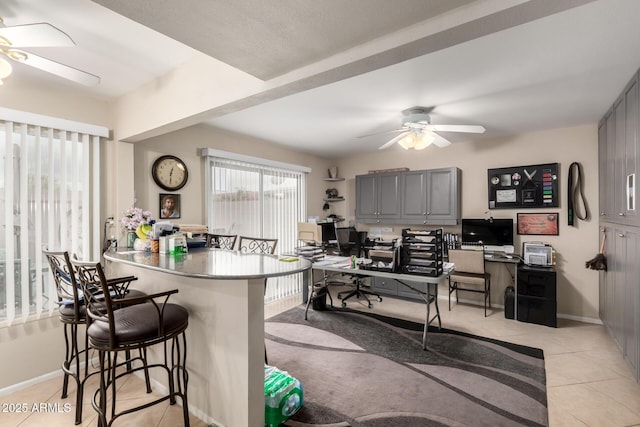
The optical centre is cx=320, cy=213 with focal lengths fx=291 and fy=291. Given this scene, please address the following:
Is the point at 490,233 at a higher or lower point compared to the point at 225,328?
higher

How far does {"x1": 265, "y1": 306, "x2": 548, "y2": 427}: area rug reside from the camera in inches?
79.9

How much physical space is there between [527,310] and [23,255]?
5361 millimetres

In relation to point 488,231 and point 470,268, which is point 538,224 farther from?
point 470,268

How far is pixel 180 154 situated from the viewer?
348 centimetres

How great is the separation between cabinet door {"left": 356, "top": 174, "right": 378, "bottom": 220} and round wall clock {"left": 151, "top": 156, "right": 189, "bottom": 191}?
9.99ft

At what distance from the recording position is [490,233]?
4383 mm

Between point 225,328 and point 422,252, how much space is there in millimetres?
2076

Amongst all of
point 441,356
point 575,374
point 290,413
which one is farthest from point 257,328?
point 575,374

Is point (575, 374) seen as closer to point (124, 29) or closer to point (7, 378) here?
point (124, 29)

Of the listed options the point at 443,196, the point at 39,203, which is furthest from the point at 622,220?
the point at 39,203

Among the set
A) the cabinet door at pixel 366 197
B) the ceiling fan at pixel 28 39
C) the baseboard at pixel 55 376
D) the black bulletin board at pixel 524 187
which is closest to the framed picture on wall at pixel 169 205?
the baseboard at pixel 55 376

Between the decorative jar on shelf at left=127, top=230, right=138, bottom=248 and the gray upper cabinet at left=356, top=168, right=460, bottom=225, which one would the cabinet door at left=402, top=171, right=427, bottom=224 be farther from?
the decorative jar on shelf at left=127, top=230, right=138, bottom=248

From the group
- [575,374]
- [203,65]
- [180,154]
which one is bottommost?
[575,374]

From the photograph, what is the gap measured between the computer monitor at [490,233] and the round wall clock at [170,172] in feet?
13.5
